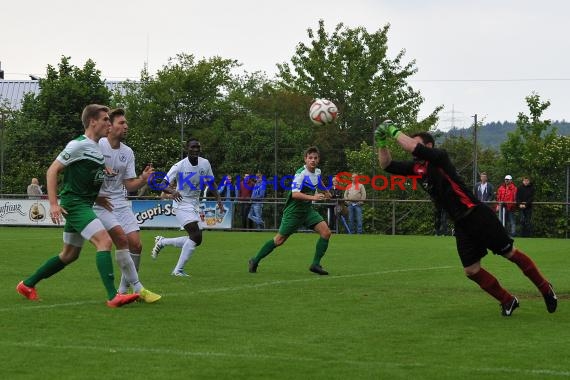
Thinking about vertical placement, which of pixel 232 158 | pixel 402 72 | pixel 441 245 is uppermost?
pixel 402 72

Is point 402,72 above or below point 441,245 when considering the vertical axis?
above

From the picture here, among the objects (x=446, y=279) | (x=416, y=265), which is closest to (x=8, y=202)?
(x=416, y=265)

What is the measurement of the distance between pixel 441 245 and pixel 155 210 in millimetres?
11208

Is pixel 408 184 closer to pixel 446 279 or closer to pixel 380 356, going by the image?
pixel 446 279

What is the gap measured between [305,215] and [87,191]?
6052 mm

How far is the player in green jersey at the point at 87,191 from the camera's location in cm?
1025

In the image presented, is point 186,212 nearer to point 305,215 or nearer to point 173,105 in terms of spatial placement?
point 305,215

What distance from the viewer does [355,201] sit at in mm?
30844

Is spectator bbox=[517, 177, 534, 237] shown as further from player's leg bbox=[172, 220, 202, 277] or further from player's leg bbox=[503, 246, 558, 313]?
player's leg bbox=[503, 246, 558, 313]

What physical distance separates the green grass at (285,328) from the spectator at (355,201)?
14570mm

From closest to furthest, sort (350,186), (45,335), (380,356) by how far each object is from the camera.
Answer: (380,356), (45,335), (350,186)

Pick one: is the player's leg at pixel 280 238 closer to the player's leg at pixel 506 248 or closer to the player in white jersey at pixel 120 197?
the player in white jersey at pixel 120 197

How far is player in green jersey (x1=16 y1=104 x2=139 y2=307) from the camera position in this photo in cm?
1025

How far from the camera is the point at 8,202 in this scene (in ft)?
111
